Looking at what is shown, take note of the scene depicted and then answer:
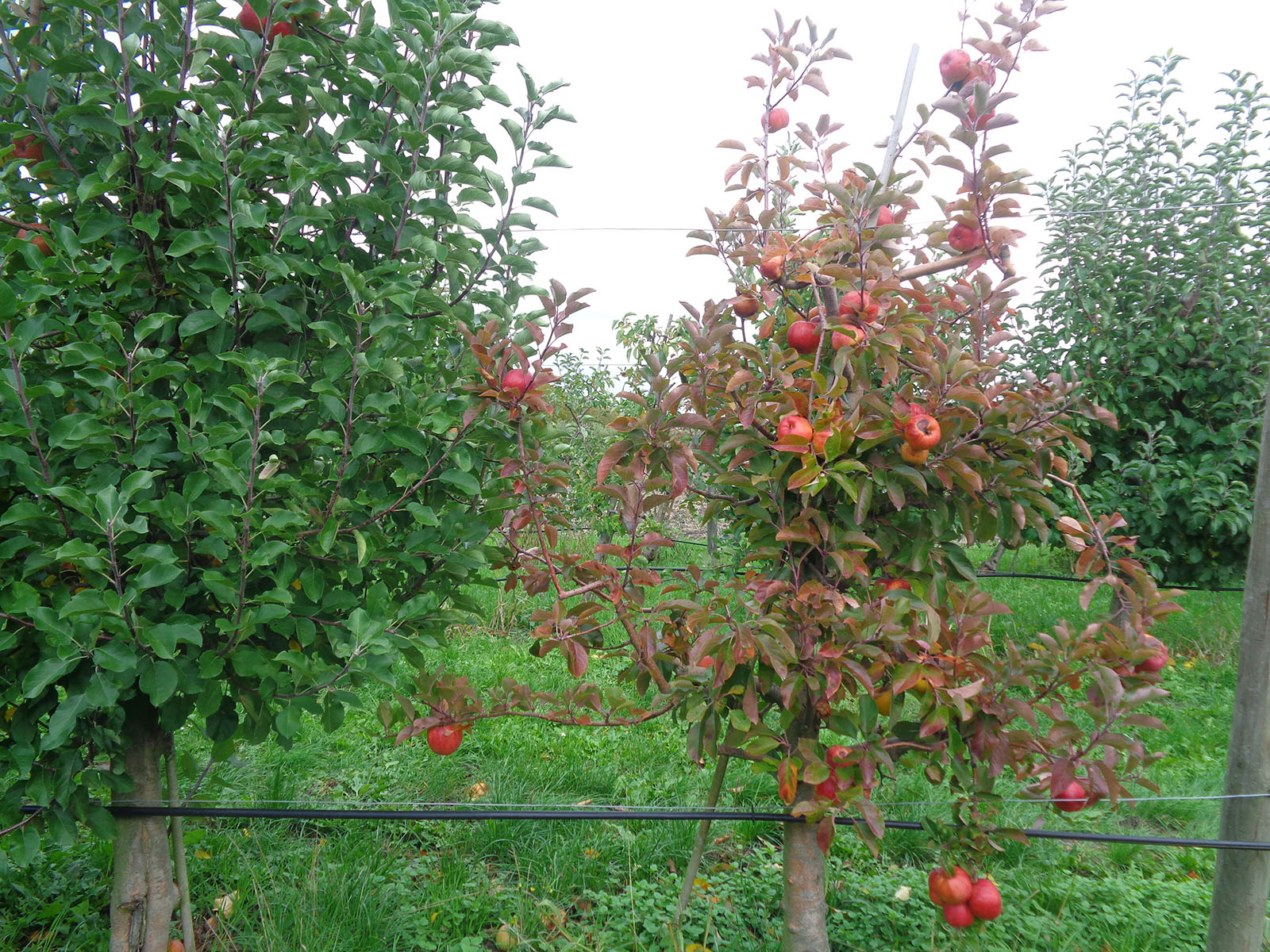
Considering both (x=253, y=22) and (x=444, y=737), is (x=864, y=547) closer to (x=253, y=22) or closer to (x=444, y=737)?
(x=444, y=737)

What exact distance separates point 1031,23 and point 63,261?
6.71 ft

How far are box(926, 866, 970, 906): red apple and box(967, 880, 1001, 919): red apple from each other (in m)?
0.02

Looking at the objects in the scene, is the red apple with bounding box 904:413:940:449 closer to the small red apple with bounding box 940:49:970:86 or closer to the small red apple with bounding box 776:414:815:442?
the small red apple with bounding box 776:414:815:442

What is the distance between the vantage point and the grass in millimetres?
2240

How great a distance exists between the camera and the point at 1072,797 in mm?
1731

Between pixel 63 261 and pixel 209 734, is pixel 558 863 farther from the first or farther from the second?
pixel 63 261

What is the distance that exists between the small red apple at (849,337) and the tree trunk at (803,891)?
0.87 metres

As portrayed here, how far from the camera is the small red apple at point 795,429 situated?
1645 mm

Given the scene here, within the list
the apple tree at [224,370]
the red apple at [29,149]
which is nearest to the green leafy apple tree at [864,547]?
the apple tree at [224,370]

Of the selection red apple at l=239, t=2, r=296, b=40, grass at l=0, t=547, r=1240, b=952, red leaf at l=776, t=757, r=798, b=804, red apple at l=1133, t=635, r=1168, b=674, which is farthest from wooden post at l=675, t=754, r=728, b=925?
red apple at l=239, t=2, r=296, b=40

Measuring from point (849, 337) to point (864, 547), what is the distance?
50cm

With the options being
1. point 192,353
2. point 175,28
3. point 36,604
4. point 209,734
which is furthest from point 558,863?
point 175,28

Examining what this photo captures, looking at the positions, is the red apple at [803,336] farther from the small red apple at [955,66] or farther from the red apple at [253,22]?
the red apple at [253,22]

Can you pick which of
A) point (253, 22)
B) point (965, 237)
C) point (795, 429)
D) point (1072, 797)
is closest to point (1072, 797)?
point (1072, 797)
